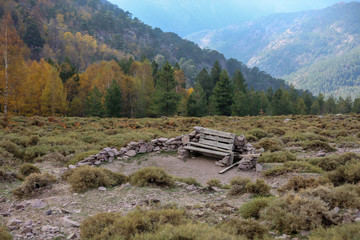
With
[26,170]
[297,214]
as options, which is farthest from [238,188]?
[26,170]

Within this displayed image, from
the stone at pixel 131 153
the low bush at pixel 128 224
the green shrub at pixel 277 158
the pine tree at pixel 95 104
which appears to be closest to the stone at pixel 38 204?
the low bush at pixel 128 224

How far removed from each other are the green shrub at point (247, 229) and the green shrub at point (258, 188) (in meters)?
2.51

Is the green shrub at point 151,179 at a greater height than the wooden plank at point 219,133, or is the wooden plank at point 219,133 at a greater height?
the wooden plank at point 219,133

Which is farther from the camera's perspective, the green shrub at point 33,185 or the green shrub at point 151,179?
the green shrub at point 151,179

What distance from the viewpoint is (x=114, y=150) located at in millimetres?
13945

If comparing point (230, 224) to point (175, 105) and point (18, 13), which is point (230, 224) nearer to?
point (175, 105)

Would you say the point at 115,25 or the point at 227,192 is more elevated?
the point at 115,25

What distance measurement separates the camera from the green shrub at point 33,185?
8242mm

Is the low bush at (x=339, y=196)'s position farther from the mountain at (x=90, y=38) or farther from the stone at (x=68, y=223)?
the mountain at (x=90, y=38)

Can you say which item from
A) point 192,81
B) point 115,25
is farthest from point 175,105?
point 115,25

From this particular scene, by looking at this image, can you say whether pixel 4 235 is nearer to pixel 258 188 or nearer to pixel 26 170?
pixel 26 170

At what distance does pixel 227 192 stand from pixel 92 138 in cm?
1199

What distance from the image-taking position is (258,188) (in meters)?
8.09

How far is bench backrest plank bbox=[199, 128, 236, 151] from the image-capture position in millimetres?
14258
